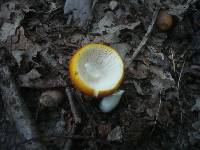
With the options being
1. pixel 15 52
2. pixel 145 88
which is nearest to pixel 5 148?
pixel 15 52

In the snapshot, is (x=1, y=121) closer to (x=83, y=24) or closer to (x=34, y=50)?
(x=34, y=50)

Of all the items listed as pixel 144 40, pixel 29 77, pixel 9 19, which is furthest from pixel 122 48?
pixel 9 19

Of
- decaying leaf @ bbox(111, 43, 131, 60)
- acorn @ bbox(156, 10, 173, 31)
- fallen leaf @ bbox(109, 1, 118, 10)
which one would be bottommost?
decaying leaf @ bbox(111, 43, 131, 60)

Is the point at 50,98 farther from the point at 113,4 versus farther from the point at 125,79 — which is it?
the point at 113,4

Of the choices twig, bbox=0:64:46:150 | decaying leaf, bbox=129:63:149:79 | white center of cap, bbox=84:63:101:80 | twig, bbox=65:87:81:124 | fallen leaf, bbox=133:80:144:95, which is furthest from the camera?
decaying leaf, bbox=129:63:149:79

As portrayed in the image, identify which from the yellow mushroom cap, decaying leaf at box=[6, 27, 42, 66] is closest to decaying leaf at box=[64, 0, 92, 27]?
decaying leaf at box=[6, 27, 42, 66]

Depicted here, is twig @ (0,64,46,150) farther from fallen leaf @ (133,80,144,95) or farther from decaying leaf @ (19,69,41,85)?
fallen leaf @ (133,80,144,95)

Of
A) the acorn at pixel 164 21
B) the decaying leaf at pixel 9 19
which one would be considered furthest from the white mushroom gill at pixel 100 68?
the decaying leaf at pixel 9 19
